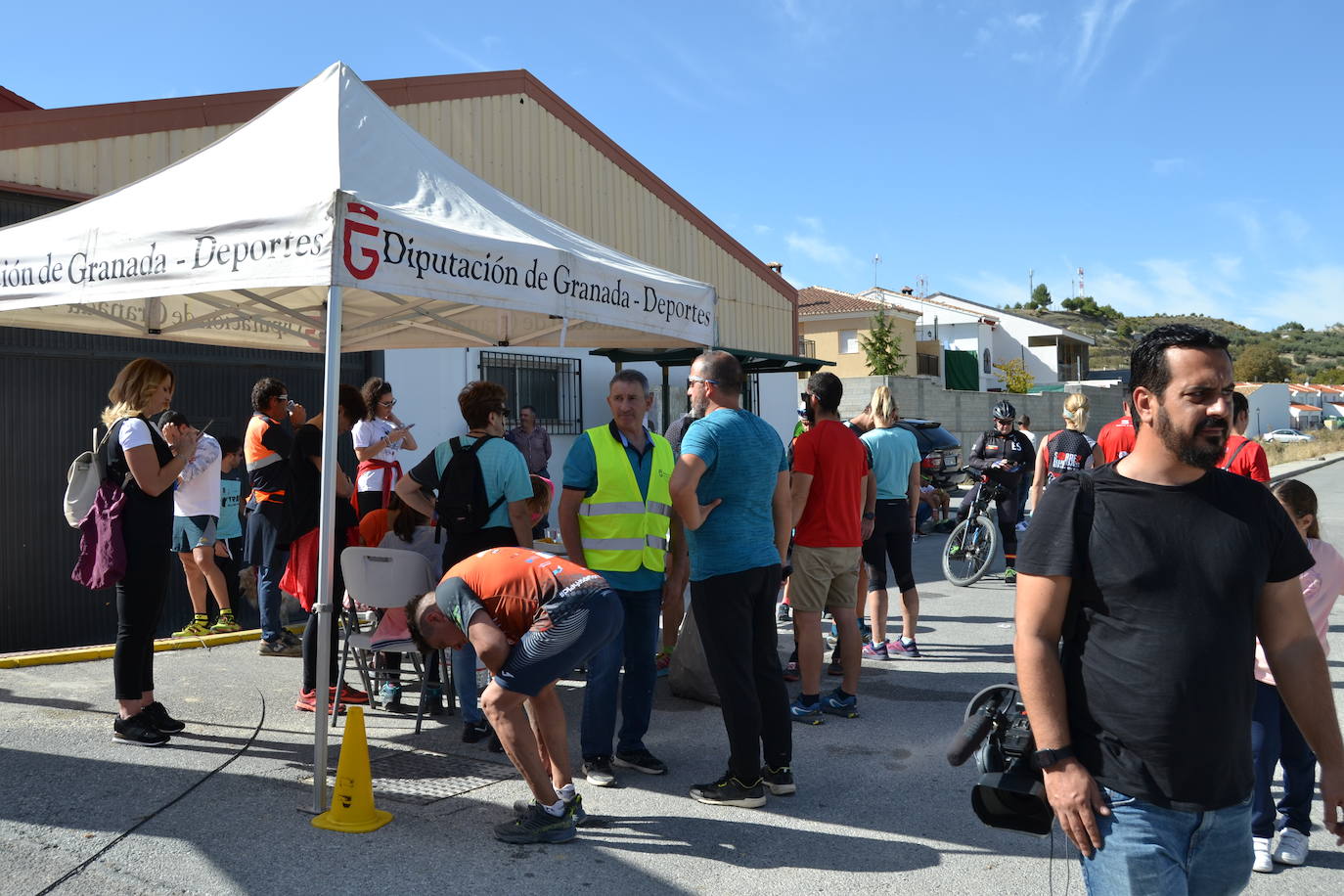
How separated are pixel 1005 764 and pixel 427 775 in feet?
10.7

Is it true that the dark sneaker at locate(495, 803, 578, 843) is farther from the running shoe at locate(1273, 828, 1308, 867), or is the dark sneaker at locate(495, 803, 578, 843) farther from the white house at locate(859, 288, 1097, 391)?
the white house at locate(859, 288, 1097, 391)

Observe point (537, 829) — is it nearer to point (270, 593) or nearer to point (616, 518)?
point (616, 518)

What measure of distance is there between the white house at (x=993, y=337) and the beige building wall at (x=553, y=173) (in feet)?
115

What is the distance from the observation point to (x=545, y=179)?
44.1 feet

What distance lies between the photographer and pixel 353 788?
4234 millimetres

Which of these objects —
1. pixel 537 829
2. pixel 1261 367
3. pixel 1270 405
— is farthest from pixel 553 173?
pixel 1261 367

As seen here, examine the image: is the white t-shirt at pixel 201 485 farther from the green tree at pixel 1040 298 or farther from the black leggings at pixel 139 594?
the green tree at pixel 1040 298

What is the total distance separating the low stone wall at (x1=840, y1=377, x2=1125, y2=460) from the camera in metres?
28.8

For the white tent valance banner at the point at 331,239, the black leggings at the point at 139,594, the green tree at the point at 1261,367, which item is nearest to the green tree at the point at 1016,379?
the white tent valance banner at the point at 331,239

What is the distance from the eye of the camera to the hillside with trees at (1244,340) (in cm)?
9500

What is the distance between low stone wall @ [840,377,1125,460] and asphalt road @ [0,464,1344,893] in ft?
71.2

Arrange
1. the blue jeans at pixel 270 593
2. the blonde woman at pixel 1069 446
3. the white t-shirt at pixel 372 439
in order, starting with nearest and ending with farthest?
1. the blue jeans at pixel 270 593
2. the white t-shirt at pixel 372 439
3. the blonde woman at pixel 1069 446

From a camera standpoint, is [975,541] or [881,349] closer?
[975,541]

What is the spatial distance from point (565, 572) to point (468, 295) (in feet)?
4.67
